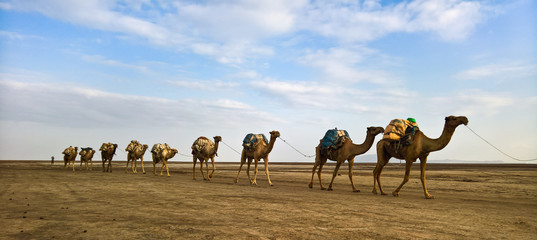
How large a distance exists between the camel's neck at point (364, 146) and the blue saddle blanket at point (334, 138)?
801 mm

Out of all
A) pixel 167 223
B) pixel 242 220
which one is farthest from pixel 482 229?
pixel 167 223

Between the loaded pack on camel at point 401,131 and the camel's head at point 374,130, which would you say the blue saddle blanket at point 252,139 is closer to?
the camel's head at point 374,130

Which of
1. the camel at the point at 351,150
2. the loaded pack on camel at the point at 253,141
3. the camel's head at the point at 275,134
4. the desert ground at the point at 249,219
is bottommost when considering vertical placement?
the desert ground at the point at 249,219

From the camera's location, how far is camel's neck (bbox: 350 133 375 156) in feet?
53.4

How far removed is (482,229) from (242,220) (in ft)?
16.7

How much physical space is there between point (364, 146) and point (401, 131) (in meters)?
2.20

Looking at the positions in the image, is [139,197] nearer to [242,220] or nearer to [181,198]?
[181,198]

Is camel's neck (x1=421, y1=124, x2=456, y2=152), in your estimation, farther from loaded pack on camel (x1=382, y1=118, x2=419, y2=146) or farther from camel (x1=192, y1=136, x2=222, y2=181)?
camel (x1=192, y1=136, x2=222, y2=181)

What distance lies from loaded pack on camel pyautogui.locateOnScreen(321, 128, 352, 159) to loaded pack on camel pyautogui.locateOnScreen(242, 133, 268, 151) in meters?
4.00

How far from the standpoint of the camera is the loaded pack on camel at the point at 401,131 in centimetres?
1395

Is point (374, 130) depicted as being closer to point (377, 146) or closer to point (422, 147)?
point (377, 146)

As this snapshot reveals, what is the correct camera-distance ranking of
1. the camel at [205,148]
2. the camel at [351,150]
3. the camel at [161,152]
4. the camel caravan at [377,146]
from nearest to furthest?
the camel caravan at [377,146] → the camel at [351,150] → the camel at [205,148] → the camel at [161,152]

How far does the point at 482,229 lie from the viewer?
7.53 m

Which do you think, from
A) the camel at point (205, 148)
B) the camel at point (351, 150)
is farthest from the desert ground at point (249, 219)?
the camel at point (205, 148)
